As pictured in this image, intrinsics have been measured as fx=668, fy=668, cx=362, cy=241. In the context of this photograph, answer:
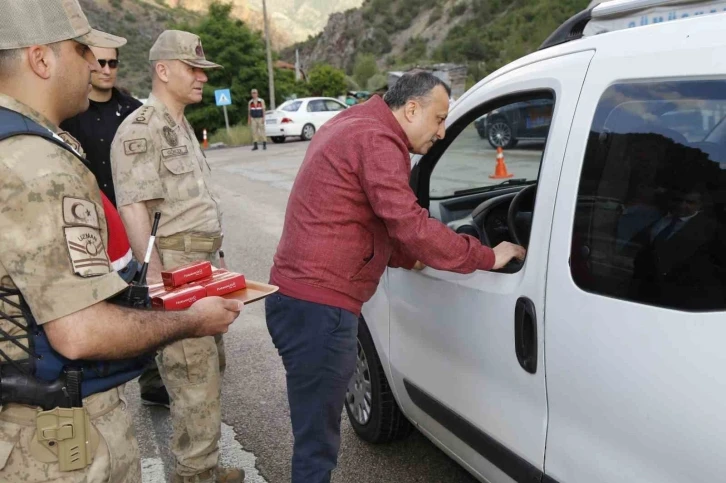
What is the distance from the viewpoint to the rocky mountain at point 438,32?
4166 centimetres

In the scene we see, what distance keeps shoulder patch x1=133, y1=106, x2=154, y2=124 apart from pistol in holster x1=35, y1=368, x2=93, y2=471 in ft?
5.07

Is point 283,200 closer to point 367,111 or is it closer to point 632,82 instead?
point 367,111

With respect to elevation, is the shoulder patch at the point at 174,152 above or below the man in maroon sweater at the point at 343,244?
above

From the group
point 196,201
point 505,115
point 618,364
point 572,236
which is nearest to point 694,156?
point 572,236

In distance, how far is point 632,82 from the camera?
5.64ft

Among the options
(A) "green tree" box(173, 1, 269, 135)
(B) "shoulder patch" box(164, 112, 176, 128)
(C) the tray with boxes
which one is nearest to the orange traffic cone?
(B) "shoulder patch" box(164, 112, 176, 128)

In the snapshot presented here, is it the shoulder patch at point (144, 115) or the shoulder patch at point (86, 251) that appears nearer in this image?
the shoulder patch at point (86, 251)

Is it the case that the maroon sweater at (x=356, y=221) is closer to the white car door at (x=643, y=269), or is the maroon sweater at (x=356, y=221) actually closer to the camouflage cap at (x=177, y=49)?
the white car door at (x=643, y=269)

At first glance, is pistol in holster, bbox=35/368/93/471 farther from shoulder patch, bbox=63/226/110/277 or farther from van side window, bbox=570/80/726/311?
van side window, bbox=570/80/726/311

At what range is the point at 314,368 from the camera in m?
2.27

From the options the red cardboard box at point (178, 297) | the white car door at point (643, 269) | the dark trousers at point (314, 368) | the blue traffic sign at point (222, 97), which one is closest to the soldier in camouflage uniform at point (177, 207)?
the dark trousers at point (314, 368)

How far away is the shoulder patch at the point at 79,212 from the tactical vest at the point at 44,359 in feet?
0.37

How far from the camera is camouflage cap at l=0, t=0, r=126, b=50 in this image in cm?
138

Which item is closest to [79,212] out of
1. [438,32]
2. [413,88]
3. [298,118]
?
[413,88]
